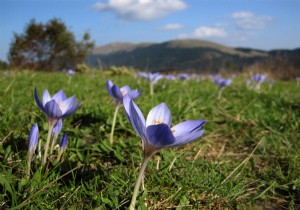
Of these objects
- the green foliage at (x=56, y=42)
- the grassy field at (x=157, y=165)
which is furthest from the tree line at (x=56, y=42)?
the grassy field at (x=157, y=165)

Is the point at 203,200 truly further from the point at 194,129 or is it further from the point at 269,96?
the point at 269,96

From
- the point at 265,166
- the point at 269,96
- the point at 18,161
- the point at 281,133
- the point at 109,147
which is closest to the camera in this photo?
the point at 18,161

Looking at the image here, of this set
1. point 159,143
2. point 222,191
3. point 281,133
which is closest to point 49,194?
point 159,143

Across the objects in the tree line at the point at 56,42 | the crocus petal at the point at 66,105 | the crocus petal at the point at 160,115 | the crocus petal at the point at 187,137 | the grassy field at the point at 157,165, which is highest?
the tree line at the point at 56,42

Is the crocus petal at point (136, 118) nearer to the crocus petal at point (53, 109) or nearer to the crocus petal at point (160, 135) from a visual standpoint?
the crocus petal at point (160, 135)

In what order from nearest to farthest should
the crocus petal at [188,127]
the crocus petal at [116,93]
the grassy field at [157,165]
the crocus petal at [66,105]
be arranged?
the crocus petal at [188,127], the grassy field at [157,165], the crocus petal at [66,105], the crocus petal at [116,93]

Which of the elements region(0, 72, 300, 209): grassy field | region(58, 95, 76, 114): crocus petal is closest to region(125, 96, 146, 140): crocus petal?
region(0, 72, 300, 209): grassy field
